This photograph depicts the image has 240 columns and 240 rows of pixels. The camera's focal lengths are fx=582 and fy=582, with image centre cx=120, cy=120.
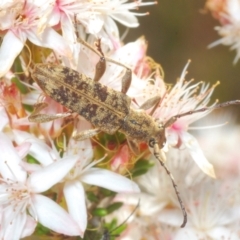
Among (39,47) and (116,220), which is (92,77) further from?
(116,220)

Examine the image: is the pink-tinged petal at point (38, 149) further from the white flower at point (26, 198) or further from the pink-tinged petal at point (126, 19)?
the pink-tinged petal at point (126, 19)

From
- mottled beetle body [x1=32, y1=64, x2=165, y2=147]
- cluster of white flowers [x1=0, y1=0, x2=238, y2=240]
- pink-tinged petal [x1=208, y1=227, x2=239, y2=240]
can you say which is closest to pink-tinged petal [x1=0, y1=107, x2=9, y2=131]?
cluster of white flowers [x1=0, y1=0, x2=238, y2=240]

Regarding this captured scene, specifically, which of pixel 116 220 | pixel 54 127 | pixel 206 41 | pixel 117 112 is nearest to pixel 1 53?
pixel 54 127

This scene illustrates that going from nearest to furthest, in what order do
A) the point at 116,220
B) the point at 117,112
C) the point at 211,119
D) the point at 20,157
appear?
the point at 20,157, the point at 117,112, the point at 116,220, the point at 211,119

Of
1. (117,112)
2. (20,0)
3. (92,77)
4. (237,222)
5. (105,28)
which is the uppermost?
(20,0)

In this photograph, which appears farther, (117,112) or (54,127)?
(117,112)

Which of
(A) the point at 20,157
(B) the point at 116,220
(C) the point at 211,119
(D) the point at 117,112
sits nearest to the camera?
(A) the point at 20,157

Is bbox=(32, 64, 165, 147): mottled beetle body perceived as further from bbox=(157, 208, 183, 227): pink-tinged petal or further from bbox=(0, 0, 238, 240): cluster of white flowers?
bbox=(157, 208, 183, 227): pink-tinged petal
